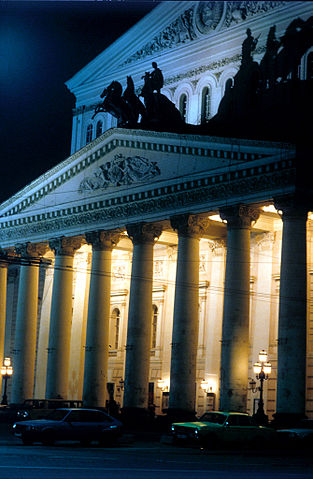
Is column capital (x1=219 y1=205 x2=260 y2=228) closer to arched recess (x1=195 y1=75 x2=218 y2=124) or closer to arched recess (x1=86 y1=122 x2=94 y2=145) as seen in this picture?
arched recess (x1=195 y1=75 x2=218 y2=124)

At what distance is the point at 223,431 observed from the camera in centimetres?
3212

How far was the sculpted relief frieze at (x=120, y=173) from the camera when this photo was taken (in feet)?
152

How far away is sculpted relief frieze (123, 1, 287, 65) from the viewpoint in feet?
172

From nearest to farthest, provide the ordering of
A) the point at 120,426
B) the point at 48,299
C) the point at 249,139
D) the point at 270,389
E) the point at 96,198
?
the point at 120,426 < the point at 249,139 < the point at 270,389 < the point at 96,198 < the point at 48,299

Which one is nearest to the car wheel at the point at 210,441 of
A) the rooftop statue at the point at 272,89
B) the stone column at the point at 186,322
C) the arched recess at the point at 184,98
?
the stone column at the point at 186,322

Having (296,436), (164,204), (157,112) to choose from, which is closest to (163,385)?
(164,204)

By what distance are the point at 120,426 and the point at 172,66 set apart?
3076 cm

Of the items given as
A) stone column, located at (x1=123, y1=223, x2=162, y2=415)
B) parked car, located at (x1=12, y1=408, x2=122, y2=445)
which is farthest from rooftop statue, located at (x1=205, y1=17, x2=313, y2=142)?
parked car, located at (x1=12, y1=408, x2=122, y2=445)

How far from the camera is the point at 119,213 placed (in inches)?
1896

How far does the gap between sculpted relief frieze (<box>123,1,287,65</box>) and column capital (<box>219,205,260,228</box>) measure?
1561cm

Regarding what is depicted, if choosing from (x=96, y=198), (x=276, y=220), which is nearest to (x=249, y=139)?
(x=276, y=220)

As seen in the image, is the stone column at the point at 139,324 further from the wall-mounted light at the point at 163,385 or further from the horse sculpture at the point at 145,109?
the wall-mounted light at the point at 163,385

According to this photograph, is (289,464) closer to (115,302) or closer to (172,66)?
(115,302)

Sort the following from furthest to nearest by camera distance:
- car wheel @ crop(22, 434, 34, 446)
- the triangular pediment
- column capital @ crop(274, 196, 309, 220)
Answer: the triangular pediment, column capital @ crop(274, 196, 309, 220), car wheel @ crop(22, 434, 34, 446)
